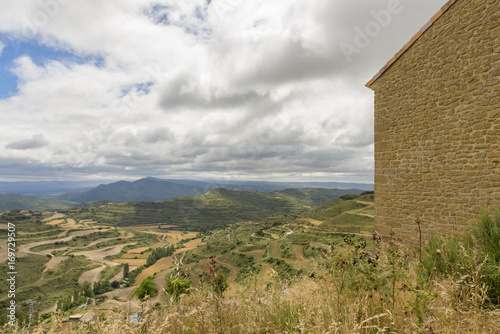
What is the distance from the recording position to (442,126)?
7148 millimetres

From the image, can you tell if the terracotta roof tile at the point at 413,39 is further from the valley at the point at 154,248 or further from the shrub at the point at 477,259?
the valley at the point at 154,248

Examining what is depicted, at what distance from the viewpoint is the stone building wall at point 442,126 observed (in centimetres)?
628

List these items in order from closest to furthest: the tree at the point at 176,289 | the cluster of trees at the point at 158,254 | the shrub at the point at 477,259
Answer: the tree at the point at 176,289, the shrub at the point at 477,259, the cluster of trees at the point at 158,254

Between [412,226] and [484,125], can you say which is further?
[412,226]

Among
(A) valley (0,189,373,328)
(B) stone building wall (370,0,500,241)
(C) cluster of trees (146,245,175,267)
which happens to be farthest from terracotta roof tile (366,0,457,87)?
(C) cluster of trees (146,245,175,267)

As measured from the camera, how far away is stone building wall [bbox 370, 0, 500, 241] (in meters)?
6.28

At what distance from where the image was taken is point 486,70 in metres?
6.28

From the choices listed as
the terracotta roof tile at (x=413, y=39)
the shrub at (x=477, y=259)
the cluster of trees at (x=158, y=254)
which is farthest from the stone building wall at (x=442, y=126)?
the cluster of trees at (x=158, y=254)

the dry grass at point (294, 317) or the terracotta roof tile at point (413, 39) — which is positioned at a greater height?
the terracotta roof tile at point (413, 39)

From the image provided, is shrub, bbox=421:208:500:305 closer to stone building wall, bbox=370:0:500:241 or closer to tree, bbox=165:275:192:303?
stone building wall, bbox=370:0:500:241

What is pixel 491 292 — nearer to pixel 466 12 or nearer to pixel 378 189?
pixel 378 189

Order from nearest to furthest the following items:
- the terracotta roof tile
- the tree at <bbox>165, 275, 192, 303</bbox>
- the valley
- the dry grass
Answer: the dry grass < the tree at <bbox>165, 275, 192, 303</bbox> < the terracotta roof tile < the valley

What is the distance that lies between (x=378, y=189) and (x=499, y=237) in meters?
4.51

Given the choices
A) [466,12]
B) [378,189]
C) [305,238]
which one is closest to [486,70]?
[466,12]
